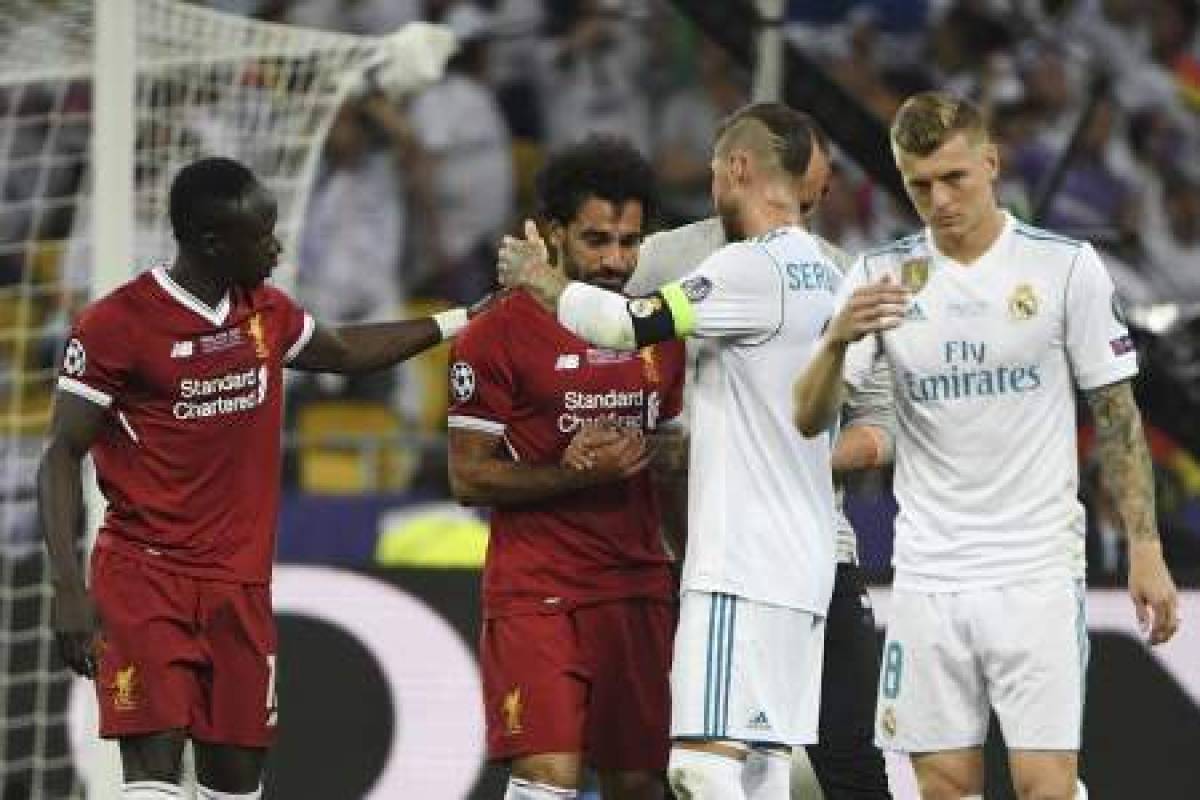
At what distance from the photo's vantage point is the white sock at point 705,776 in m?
6.31

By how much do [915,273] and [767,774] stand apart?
1.20 m

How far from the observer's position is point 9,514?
11.9 m

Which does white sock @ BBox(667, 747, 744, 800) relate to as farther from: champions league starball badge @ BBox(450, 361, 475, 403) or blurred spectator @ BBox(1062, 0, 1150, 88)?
blurred spectator @ BBox(1062, 0, 1150, 88)

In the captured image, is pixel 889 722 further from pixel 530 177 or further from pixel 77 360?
pixel 530 177

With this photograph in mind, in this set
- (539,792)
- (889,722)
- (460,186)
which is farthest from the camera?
(460,186)

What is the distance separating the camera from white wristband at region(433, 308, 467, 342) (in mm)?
7516

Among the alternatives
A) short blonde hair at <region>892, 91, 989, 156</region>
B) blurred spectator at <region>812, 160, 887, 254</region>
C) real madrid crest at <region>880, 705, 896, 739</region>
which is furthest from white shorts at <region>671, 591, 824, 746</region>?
blurred spectator at <region>812, 160, 887, 254</region>

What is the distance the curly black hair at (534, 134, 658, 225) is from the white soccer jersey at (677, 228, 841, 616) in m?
0.44

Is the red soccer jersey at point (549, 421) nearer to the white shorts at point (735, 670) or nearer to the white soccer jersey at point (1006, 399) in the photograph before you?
the white shorts at point (735, 670)

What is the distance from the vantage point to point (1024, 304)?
6.50 m

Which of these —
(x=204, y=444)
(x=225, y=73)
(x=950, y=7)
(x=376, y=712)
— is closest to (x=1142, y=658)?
(x=376, y=712)

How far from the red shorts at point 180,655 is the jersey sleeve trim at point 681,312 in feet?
4.75

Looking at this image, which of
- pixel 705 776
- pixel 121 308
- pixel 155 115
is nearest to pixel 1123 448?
pixel 705 776

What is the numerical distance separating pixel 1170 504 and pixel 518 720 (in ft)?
15.8
